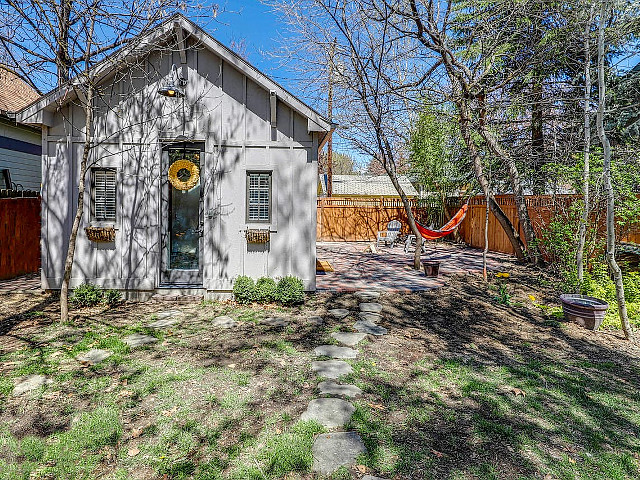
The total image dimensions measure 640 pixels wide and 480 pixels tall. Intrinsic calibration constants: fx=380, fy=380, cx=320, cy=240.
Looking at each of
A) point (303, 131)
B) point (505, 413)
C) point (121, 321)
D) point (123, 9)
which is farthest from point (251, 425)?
point (123, 9)

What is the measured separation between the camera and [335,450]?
239 centimetres

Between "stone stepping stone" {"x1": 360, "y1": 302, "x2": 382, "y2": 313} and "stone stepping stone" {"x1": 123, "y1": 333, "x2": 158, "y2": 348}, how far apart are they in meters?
2.88

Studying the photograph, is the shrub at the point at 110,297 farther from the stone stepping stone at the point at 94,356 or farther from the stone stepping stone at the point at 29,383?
the stone stepping stone at the point at 29,383

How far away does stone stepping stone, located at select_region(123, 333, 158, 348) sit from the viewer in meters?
4.20

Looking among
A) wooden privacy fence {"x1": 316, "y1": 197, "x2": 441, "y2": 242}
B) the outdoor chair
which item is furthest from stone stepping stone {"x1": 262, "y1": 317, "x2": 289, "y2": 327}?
wooden privacy fence {"x1": 316, "y1": 197, "x2": 441, "y2": 242}

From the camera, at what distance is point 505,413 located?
9.62ft

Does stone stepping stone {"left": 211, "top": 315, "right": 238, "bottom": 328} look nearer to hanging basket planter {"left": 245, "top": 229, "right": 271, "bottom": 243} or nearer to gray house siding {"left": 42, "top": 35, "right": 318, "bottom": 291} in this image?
gray house siding {"left": 42, "top": 35, "right": 318, "bottom": 291}

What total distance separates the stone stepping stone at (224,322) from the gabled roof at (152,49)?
309 centimetres

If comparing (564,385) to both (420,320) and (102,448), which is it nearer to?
(420,320)

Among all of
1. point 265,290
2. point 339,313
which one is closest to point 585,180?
point 339,313

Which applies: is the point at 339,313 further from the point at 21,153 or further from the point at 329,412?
the point at 21,153

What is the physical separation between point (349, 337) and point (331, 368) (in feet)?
3.02

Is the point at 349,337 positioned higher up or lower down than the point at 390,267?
lower down

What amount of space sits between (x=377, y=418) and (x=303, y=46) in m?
7.65
